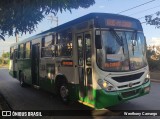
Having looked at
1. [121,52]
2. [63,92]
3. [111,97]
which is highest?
[121,52]

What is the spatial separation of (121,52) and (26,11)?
3.18 m

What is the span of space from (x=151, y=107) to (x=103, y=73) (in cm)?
271

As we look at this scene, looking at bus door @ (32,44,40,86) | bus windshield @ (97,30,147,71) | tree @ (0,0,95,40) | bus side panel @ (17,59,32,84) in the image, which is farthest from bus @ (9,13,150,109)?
bus side panel @ (17,59,32,84)

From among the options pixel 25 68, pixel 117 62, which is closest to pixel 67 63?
pixel 117 62

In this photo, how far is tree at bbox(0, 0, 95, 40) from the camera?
699 cm

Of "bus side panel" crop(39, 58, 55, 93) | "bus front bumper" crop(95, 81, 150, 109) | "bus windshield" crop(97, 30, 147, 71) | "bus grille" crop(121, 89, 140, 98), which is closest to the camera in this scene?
"bus front bumper" crop(95, 81, 150, 109)

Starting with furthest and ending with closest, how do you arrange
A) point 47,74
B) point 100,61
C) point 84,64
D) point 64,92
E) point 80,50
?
point 47,74 → point 64,92 → point 80,50 → point 84,64 → point 100,61

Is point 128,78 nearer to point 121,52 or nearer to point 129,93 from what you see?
point 129,93

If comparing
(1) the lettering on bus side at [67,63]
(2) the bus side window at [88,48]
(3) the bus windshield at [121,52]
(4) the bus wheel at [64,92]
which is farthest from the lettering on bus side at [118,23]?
(4) the bus wheel at [64,92]

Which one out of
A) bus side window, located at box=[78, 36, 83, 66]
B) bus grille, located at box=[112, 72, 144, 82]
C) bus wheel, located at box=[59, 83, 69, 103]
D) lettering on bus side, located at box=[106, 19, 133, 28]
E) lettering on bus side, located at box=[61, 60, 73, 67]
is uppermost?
lettering on bus side, located at box=[106, 19, 133, 28]

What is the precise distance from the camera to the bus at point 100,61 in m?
7.91

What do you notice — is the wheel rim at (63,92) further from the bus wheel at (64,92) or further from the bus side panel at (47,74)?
the bus side panel at (47,74)

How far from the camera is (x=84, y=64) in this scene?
856cm

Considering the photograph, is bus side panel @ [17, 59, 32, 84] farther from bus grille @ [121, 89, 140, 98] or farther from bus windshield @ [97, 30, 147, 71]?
bus grille @ [121, 89, 140, 98]
